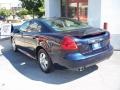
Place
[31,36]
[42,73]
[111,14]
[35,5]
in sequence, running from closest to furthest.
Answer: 1. [42,73]
2. [31,36]
3. [111,14]
4. [35,5]

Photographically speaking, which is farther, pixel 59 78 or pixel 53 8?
pixel 53 8

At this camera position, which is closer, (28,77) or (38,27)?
(28,77)

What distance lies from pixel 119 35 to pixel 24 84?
4.54 metres

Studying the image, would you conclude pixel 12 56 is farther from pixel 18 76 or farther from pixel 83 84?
pixel 83 84

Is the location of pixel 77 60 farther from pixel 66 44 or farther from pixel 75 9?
pixel 75 9

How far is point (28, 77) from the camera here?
21.3ft

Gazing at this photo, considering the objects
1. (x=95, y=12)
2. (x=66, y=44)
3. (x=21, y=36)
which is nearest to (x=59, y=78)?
(x=66, y=44)

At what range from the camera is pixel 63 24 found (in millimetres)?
6824

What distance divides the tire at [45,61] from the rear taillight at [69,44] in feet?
2.69

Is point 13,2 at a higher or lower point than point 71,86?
higher

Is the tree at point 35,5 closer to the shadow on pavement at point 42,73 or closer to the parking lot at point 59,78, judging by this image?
the shadow on pavement at point 42,73

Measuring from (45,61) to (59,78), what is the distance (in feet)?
2.14

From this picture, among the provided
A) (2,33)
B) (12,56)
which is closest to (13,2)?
(2,33)

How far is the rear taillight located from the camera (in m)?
5.62
